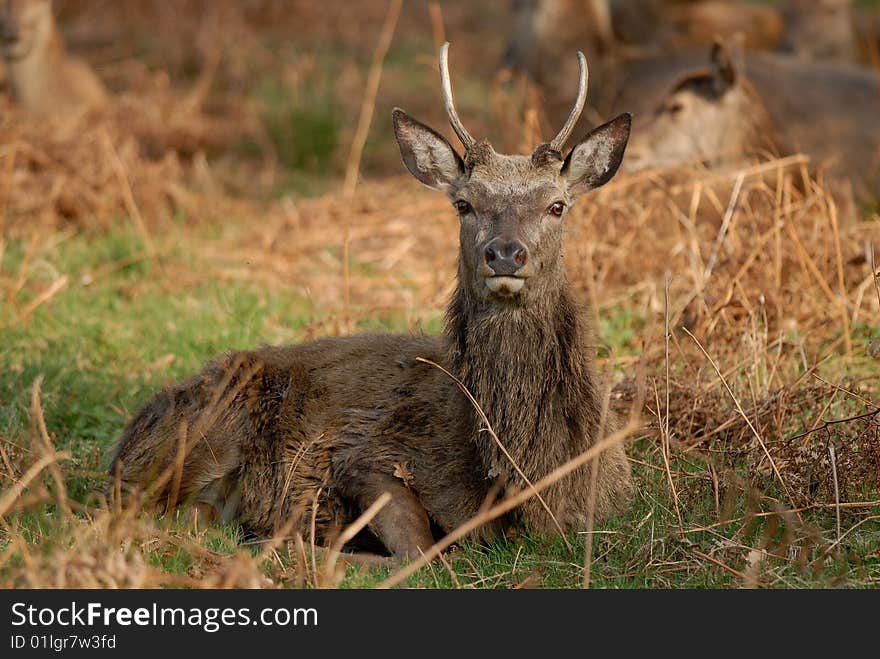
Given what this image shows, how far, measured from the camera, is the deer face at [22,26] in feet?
35.0

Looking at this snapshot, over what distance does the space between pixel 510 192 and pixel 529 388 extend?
2.74ft

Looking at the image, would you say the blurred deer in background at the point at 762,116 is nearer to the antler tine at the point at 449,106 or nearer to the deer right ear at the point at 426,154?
the deer right ear at the point at 426,154

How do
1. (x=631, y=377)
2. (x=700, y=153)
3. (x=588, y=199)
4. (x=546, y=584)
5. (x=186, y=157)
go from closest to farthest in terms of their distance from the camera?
(x=546, y=584)
(x=631, y=377)
(x=588, y=199)
(x=700, y=153)
(x=186, y=157)

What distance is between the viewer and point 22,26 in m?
10.8

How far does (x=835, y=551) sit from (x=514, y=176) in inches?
79.4

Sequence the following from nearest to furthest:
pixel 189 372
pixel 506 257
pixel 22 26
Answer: pixel 506 257 < pixel 189 372 < pixel 22 26

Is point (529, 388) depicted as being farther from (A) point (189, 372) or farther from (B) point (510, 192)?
(A) point (189, 372)

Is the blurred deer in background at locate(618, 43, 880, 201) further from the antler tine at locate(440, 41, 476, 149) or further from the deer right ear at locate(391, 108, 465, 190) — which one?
the antler tine at locate(440, 41, 476, 149)

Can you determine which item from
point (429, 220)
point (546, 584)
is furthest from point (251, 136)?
point (546, 584)

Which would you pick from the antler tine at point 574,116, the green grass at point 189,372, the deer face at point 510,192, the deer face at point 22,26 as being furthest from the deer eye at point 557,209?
the deer face at point 22,26

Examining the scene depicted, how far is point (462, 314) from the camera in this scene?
541 cm

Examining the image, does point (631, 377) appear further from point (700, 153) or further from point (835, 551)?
point (700, 153)

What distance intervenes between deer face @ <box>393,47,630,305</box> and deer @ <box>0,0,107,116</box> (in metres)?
6.01

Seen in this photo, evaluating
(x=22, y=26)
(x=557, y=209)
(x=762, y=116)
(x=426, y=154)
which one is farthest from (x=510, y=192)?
(x=22, y=26)
